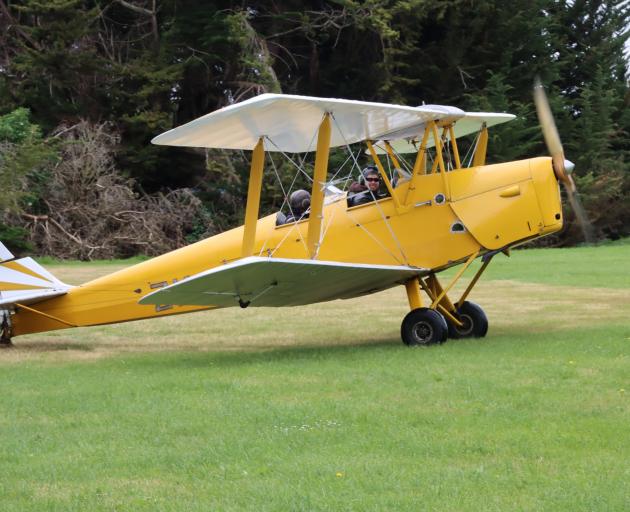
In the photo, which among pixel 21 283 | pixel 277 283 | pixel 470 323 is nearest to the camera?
pixel 277 283

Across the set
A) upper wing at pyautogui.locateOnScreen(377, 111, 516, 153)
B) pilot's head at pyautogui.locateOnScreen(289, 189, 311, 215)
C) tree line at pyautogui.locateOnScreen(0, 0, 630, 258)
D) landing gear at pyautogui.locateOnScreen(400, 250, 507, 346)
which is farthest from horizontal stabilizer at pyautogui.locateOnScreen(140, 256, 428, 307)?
tree line at pyautogui.locateOnScreen(0, 0, 630, 258)

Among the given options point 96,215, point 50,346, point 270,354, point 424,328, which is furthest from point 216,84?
point 424,328

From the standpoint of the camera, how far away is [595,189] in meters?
34.9

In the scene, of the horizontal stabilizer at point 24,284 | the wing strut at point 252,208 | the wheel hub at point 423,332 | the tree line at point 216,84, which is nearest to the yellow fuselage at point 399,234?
the horizontal stabilizer at point 24,284

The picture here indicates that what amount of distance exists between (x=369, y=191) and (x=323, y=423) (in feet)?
16.4

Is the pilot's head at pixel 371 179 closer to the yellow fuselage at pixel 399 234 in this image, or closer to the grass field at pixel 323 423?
the yellow fuselage at pixel 399 234

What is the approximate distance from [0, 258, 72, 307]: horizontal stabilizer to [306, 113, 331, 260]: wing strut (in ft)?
11.4

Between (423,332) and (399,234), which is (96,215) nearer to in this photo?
(399,234)

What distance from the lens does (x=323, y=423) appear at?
Result: 21.8 ft

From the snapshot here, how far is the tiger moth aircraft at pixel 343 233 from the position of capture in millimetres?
10172

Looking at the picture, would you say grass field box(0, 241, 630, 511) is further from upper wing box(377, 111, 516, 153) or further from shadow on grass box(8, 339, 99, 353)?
upper wing box(377, 111, 516, 153)

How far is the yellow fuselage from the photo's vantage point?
10.6m

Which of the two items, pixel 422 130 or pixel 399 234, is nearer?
pixel 399 234

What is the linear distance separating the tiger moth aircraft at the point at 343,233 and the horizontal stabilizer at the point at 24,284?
0.04ft
